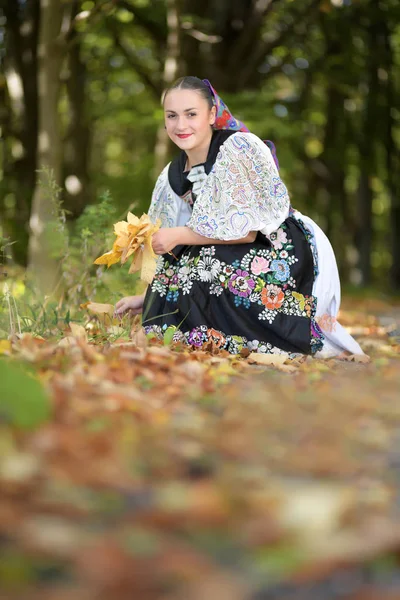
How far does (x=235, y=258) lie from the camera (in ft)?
14.0

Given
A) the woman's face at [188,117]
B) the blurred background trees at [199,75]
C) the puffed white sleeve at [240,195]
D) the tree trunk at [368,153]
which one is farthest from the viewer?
the tree trunk at [368,153]

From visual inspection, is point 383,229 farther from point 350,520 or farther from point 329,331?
point 350,520

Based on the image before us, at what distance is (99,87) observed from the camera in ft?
50.6

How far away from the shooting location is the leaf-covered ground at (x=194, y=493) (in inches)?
50.0

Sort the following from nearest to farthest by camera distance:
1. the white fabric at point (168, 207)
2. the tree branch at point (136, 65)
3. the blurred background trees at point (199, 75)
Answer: the white fabric at point (168, 207) → the blurred background trees at point (199, 75) → the tree branch at point (136, 65)

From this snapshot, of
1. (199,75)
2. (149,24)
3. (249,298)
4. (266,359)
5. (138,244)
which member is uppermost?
(149,24)

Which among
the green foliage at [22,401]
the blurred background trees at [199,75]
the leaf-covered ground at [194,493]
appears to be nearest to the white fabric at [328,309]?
the leaf-covered ground at [194,493]

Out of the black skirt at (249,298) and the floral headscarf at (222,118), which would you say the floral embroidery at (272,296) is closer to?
the black skirt at (249,298)

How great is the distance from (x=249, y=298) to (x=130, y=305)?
2.37 feet

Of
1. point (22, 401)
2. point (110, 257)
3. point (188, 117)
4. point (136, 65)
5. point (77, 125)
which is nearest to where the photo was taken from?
point (22, 401)

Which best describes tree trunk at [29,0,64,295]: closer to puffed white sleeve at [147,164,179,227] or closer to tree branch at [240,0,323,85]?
puffed white sleeve at [147,164,179,227]

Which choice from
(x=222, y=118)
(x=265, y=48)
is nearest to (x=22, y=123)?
(x=265, y=48)

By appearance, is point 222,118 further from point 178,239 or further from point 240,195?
point 178,239

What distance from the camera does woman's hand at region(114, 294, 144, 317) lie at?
176 inches
